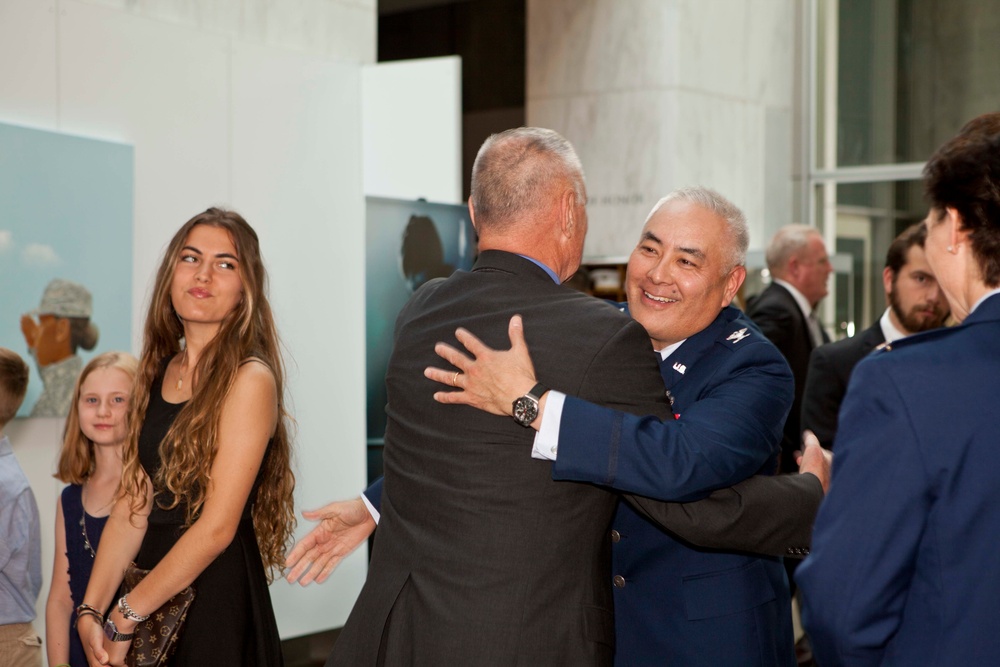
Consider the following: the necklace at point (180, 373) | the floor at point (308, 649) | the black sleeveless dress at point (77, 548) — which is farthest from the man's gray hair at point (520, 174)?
the floor at point (308, 649)

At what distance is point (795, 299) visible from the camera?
6879mm

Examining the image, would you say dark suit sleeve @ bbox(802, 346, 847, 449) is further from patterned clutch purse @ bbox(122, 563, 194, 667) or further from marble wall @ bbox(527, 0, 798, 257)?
marble wall @ bbox(527, 0, 798, 257)

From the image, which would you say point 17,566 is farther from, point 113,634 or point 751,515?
point 751,515

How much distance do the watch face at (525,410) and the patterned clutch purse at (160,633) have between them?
Result: 1250 mm

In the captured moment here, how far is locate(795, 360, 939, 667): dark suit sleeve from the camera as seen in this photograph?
1702 mm

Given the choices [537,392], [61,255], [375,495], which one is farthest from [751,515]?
[61,255]

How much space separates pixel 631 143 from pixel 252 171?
421cm

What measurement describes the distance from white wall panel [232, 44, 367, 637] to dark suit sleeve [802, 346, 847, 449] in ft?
8.23

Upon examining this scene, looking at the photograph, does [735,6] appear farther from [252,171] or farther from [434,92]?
[252,171]

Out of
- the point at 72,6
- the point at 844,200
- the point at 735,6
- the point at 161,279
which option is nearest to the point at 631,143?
the point at 735,6

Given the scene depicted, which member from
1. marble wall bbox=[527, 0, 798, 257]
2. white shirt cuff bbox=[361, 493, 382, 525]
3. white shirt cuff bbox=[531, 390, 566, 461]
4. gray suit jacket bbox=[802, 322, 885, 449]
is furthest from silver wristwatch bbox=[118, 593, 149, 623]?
marble wall bbox=[527, 0, 798, 257]

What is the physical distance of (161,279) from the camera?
3.21m

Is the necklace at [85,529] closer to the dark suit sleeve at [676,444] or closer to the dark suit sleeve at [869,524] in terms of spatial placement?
the dark suit sleeve at [676,444]

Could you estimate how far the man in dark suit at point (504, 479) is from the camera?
219 cm
